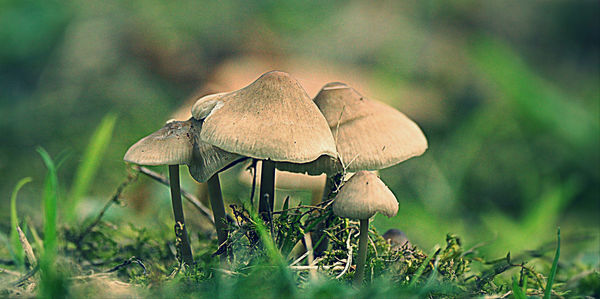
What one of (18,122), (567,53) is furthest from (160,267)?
(567,53)

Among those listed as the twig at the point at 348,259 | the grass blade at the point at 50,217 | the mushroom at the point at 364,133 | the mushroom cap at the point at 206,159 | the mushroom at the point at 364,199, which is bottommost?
the twig at the point at 348,259

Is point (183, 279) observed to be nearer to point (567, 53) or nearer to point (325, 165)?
point (325, 165)

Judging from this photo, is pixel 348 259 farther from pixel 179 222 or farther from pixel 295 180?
pixel 295 180

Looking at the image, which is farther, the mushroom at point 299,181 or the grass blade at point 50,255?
the mushroom at point 299,181

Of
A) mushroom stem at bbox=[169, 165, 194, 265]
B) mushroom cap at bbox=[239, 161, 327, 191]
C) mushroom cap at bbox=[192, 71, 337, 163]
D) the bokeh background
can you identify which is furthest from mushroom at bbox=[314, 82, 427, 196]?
the bokeh background

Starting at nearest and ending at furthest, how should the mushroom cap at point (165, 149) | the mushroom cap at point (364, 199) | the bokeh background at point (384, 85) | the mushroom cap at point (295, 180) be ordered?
the mushroom cap at point (364, 199) → the mushroom cap at point (165, 149) → the mushroom cap at point (295, 180) → the bokeh background at point (384, 85)

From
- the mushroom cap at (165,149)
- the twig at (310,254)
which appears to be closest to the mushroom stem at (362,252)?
the twig at (310,254)

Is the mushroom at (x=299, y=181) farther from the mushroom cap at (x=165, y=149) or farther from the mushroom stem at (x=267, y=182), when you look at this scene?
the mushroom cap at (x=165, y=149)
